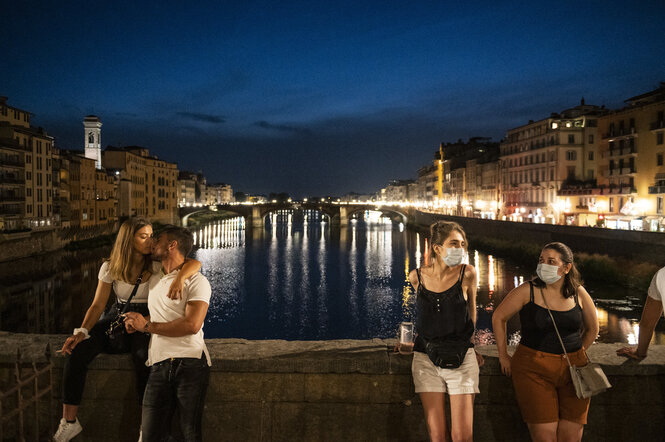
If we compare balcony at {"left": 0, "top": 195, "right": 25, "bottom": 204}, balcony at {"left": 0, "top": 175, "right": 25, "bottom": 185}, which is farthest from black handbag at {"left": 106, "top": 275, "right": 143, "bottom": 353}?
balcony at {"left": 0, "top": 175, "right": 25, "bottom": 185}

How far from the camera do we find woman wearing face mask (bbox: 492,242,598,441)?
339 centimetres

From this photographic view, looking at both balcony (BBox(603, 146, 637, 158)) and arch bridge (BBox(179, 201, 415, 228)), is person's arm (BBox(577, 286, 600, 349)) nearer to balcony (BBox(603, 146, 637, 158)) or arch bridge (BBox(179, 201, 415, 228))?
balcony (BBox(603, 146, 637, 158))

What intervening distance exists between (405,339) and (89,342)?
238 centimetres

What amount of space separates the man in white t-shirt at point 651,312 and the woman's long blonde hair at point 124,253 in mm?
3727

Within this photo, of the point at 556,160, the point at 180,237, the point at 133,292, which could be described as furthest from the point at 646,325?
the point at 556,160

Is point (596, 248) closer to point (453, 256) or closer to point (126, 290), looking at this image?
point (453, 256)

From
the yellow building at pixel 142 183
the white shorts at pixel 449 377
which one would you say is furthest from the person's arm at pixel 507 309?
the yellow building at pixel 142 183

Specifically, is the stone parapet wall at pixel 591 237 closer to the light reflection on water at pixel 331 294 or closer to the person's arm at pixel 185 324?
the light reflection on water at pixel 331 294

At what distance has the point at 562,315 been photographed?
3.45 meters

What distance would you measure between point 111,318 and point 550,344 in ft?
10.2

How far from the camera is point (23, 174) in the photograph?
144ft

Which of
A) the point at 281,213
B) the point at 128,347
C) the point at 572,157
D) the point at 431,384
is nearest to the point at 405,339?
the point at 431,384

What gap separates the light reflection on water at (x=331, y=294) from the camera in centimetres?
2141

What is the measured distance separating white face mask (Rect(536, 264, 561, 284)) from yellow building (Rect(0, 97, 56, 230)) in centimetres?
4271
